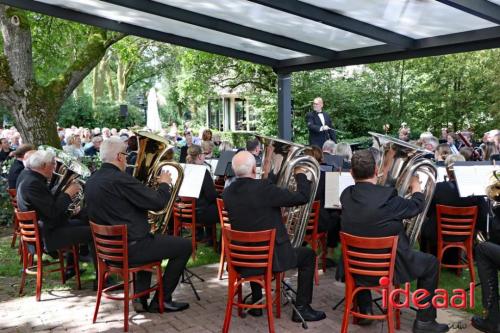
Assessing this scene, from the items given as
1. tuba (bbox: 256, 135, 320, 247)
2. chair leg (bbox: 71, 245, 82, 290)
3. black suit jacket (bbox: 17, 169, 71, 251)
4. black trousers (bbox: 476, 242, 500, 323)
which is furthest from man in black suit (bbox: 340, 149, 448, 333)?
chair leg (bbox: 71, 245, 82, 290)

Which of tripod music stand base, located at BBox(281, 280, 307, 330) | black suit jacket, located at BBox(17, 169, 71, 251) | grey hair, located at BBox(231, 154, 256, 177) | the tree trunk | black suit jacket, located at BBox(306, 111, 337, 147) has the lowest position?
tripod music stand base, located at BBox(281, 280, 307, 330)

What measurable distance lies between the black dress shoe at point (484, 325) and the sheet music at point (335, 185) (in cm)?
156

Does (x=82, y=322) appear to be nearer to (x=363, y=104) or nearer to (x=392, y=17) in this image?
(x=392, y=17)

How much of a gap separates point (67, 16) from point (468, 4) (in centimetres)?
593

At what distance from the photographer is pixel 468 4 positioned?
5.56 m

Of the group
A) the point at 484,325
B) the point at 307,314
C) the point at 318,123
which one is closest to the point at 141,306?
the point at 307,314

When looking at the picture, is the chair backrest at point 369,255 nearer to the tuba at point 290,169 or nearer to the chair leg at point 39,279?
the tuba at point 290,169

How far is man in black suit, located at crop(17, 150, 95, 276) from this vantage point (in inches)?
197

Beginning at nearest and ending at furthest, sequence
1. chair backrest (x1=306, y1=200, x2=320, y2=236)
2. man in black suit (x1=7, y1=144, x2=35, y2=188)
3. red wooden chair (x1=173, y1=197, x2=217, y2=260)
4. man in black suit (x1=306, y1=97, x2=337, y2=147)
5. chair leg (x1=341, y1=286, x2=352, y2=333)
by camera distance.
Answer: chair leg (x1=341, y1=286, x2=352, y2=333)
chair backrest (x1=306, y1=200, x2=320, y2=236)
red wooden chair (x1=173, y1=197, x2=217, y2=260)
man in black suit (x1=7, y1=144, x2=35, y2=188)
man in black suit (x1=306, y1=97, x2=337, y2=147)

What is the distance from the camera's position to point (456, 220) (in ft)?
16.8

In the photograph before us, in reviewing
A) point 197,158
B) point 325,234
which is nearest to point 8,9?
point 197,158

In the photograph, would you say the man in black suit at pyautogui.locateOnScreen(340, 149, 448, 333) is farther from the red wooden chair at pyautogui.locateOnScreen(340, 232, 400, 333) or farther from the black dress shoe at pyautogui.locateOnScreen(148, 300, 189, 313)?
the black dress shoe at pyautogui.locateOnScreen(148, 300, 189, 313)

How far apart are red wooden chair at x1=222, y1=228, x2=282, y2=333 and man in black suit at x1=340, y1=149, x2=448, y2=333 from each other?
2.16 feet

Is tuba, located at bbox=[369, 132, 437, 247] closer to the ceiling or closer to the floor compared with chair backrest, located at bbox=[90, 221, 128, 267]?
closer to the ceiling
